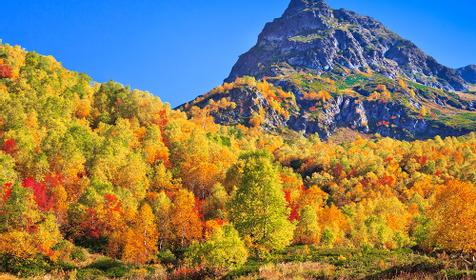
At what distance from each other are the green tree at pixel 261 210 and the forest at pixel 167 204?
0.13m

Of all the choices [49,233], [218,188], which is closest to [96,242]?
[49,233]

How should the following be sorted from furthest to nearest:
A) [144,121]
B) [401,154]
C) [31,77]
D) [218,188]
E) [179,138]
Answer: [401,154] → [144,121] → [179,138] → [31,77] → [218,188]

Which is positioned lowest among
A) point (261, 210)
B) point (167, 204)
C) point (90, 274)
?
point (90, 274)

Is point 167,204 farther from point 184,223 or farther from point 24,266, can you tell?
point 24,266

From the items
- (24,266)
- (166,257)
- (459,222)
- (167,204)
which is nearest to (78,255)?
(24,266)

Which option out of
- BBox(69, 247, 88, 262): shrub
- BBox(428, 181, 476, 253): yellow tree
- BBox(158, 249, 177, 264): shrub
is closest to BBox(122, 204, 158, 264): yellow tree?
BBox(158, 249, 177, 264): shrub

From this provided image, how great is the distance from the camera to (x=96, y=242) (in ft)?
222

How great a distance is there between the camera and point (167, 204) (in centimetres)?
7456

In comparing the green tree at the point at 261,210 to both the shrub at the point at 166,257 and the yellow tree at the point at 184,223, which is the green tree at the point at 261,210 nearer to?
the shrub at the point at 166,257

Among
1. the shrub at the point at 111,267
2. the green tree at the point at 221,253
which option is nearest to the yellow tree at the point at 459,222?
the green tree at the point at 221,253

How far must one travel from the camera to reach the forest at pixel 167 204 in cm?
4328

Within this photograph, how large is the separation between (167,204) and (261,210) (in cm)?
3140

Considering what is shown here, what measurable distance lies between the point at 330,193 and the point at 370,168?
26610mm

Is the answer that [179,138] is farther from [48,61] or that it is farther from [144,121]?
[48,61]
